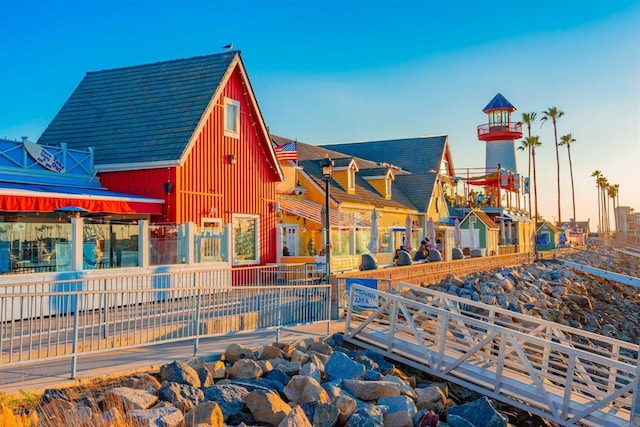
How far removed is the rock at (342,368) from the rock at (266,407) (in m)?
2.40

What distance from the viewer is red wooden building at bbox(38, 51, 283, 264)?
19.4 m

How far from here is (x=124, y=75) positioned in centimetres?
2397

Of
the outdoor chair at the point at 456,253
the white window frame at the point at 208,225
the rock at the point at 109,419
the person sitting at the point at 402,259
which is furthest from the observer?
the outdoor chair at the point at 456,253

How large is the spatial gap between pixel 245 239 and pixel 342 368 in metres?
12.3

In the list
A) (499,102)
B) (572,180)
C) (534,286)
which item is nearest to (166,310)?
(534,286)

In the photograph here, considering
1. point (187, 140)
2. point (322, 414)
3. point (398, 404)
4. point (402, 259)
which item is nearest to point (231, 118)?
point (187, 140)

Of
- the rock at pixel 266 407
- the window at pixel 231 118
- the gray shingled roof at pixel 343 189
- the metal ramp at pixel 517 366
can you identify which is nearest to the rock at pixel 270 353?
the metal ramp at pixel 517 366

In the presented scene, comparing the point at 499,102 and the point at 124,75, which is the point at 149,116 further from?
the point at 499,102

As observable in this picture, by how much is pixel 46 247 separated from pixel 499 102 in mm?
53244

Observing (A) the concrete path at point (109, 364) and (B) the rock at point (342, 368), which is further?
(B) the rock at point (342, 368)

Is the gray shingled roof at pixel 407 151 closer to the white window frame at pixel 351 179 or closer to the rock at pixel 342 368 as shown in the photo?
the white window frame at pixel 351 179

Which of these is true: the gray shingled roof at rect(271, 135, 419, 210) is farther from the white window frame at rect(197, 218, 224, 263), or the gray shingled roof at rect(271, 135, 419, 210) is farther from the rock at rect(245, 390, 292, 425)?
the rock at rect(245, 390, 292, 425)

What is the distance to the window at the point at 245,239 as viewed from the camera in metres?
21.7

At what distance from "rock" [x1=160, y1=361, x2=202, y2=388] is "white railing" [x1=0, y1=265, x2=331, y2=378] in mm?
1181
